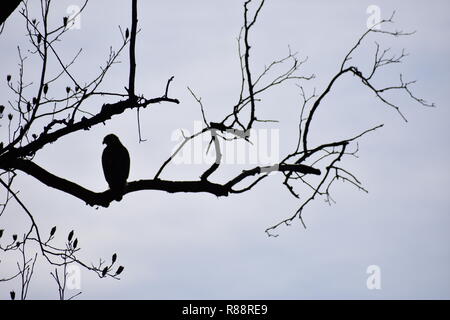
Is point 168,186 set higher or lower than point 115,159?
lower

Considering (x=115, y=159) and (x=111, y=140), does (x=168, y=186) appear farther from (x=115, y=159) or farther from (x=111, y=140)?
(x=111, y=140)

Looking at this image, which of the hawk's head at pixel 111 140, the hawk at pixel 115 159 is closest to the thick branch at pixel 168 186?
the hawk at pixel 115 159

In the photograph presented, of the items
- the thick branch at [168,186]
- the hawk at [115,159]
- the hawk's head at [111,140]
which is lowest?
the thick branch at [168,186]

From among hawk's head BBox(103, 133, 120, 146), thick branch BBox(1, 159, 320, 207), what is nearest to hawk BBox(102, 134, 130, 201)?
hawk's head BBox(103, 133, 120, 146)

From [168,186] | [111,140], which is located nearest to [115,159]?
[111,140]

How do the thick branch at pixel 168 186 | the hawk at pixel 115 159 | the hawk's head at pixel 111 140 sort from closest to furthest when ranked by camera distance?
the thick branch at pixel 168 186 < the hawk at pixel 115 159 < the hawk's head at pixel 111 140

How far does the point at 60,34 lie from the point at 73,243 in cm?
182

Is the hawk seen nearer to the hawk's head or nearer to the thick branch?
the hawk's head

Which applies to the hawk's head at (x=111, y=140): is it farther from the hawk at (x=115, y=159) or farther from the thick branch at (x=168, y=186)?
the thick branch at (x=168, y=186)
